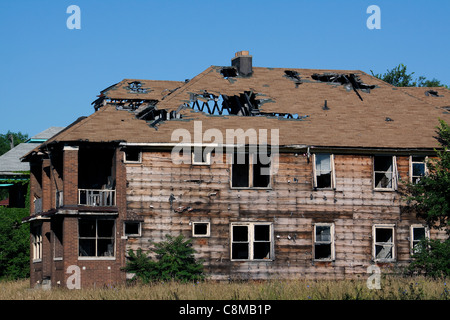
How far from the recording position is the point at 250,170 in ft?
118

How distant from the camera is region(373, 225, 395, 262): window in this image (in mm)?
36312

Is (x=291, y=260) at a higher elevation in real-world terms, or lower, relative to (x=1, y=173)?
lower

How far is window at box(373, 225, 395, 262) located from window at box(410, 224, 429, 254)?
0.95 m

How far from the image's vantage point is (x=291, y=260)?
117 ft

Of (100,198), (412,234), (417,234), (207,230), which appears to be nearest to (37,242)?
(100,198)

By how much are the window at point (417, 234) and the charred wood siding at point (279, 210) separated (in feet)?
0.90

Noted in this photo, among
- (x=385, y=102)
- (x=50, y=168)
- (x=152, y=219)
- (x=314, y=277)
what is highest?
(x=385, y=102)

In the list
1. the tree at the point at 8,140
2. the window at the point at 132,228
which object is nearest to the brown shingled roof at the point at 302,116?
the window at the point at 132,228

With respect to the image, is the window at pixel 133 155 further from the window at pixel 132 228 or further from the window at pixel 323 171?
the window at pixel 323 171

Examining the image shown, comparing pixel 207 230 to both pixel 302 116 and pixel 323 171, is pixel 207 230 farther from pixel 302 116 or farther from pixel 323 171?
pixel 302 116
